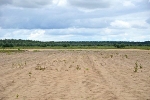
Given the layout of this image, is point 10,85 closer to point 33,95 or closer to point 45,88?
point 45,88

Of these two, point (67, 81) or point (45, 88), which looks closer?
point (45, 88)

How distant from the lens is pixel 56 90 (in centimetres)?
1193

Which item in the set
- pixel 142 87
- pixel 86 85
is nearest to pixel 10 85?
pixel 86 85

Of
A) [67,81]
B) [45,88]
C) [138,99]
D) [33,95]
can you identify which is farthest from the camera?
[67,81]

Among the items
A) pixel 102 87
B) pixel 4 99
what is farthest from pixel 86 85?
pixel 4 99

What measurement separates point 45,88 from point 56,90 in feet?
2.53

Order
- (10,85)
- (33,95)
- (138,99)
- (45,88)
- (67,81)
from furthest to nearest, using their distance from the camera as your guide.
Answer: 1. (67,81)
2. (10,85)
3. (45,88)
4. (33,95)
5. (138,99)

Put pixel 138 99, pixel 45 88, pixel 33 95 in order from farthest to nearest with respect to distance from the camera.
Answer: pixel 45 88, pixel 33 95, pixel 138 99

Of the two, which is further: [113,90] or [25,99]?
[113,90]

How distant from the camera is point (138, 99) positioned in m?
10.1

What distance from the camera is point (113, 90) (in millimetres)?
11742

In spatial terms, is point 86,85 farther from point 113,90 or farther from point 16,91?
point 16,91

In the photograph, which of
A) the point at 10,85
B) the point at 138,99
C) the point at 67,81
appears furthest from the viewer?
the point at 67,81

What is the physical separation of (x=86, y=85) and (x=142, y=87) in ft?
8.29
